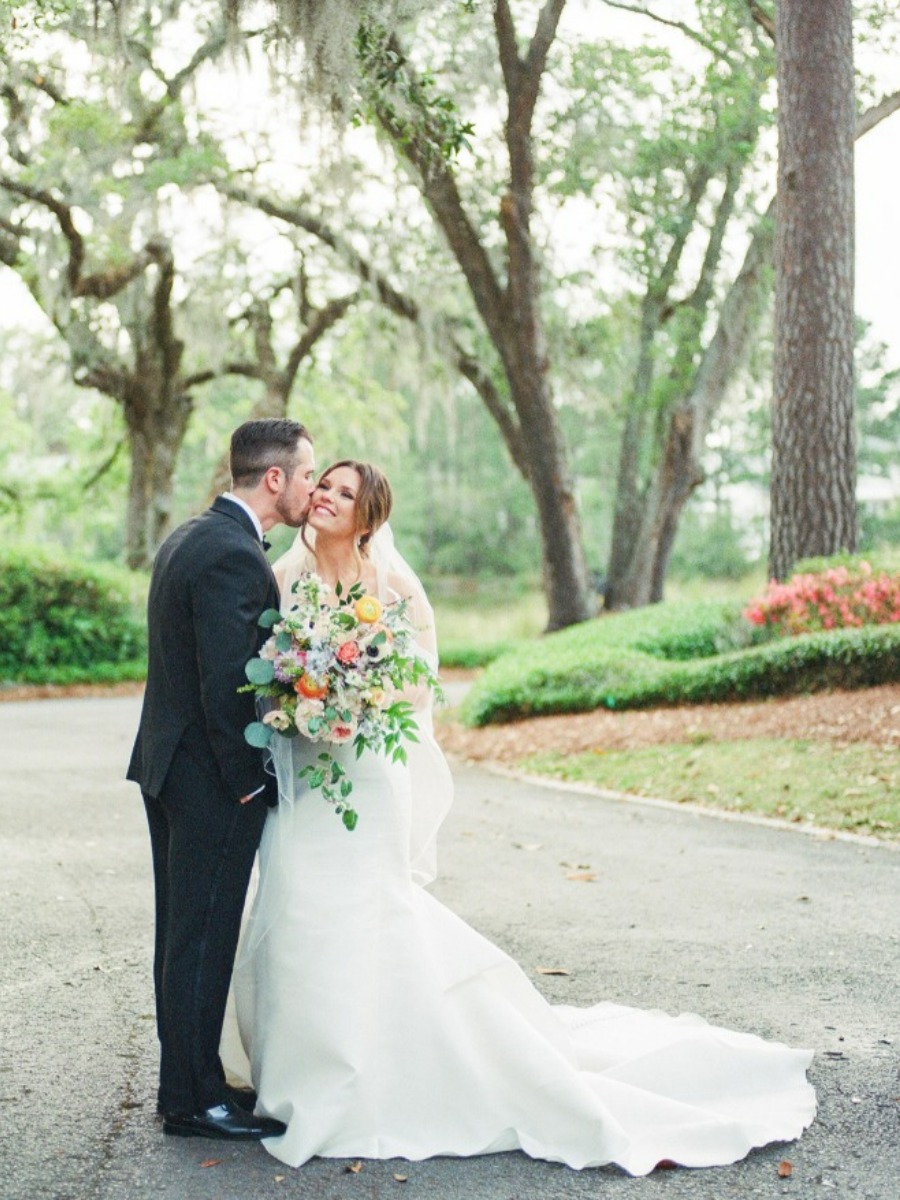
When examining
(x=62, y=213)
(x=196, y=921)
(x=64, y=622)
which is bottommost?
(x=196, y=921)

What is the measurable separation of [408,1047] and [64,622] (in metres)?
18.0

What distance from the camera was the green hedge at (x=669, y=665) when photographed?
11.5 m

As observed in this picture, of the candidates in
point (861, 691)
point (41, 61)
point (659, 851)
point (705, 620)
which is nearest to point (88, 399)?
point (41, 61)

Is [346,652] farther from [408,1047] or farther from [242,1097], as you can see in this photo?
[242,1097]

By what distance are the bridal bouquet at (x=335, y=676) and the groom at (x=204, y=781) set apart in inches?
3.2

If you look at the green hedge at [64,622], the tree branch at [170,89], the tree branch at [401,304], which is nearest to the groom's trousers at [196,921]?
the tree branch at [170,89]

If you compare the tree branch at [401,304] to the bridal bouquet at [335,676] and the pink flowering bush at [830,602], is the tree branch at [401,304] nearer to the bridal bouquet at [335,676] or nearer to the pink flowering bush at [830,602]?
the pink flowering bush at [830,602]

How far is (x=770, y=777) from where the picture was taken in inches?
379

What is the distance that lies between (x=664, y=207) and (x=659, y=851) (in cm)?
1510

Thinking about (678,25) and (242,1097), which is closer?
(242,1097)

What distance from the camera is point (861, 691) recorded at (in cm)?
1116

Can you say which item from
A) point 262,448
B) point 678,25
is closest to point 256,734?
point 262,448

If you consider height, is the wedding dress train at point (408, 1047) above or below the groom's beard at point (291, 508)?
below

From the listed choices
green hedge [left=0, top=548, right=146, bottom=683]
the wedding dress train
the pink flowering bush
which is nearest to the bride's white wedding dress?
the wedding dress train
